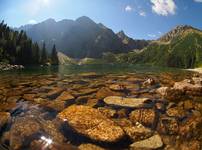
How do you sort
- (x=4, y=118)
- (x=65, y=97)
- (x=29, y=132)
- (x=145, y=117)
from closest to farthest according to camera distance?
(x=29, y=132) → (x=4, y=118) → (x=145, y=117) → (x=65, y=97)

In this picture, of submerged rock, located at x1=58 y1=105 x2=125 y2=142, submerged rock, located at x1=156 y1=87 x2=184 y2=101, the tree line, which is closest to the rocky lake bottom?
submerged rock, located at x1=58 y1=105 x2=125 y2=142

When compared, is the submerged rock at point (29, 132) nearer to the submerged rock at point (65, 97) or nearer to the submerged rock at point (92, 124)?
the submerged rock at point (92, 124)

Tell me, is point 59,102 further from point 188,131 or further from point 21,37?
point 21,37

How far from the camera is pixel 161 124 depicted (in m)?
15.6

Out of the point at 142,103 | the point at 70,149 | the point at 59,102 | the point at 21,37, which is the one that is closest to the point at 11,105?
the point at 59,102

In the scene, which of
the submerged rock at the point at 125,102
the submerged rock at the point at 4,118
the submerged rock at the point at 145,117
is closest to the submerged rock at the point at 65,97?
the submerged rock at the point at 125,102

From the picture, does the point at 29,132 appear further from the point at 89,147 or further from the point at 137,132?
the point at 137,132

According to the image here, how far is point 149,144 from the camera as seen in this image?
12.6 m

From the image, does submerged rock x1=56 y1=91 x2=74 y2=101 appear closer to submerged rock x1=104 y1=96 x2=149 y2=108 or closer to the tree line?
submerged rock x1=104 y1=96 x2=149 y2=108

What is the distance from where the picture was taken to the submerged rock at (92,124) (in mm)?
12984

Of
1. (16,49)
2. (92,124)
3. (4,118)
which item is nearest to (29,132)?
(4,118)

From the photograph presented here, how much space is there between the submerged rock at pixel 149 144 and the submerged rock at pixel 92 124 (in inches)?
38.5

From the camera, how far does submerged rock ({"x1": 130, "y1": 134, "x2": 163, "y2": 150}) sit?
40.5 ft

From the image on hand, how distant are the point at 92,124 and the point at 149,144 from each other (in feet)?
11.7
